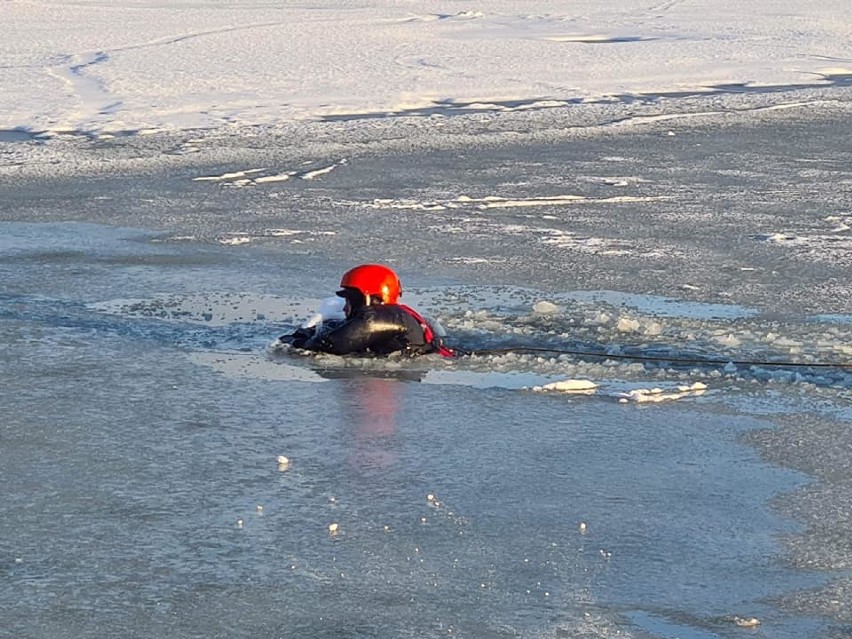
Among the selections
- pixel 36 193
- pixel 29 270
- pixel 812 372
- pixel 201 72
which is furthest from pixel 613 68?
pixel 812 372

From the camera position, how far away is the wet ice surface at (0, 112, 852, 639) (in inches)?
164

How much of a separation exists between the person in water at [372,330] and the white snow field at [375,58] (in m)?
8.53

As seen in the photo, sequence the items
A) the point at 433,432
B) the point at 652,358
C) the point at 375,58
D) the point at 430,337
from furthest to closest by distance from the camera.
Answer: the point at 375,58 → the point at 430,337 → the point at 652,358 → the point at 433,432

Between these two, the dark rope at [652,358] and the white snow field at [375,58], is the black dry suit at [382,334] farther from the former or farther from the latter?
the white snow field at [375,58]

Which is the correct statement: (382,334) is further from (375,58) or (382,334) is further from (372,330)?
(375,58)

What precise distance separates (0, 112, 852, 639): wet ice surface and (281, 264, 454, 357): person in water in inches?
3.6

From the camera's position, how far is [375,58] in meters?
21.3

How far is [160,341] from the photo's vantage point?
713 cm

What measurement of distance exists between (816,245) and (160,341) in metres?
4.14

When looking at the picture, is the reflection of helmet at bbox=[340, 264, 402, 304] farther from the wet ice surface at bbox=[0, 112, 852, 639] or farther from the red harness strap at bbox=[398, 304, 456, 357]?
the wet ice surface at bbox=[0, 112, 852, 639]

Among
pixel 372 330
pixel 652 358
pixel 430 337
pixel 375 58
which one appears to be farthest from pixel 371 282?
pixel 375 58

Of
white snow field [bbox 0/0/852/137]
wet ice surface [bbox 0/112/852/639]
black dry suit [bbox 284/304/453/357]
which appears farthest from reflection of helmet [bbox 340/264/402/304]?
white snow field [bbox 0/0/852/137]

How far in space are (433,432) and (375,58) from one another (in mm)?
16034

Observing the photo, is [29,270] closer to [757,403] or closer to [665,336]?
[665,336]
